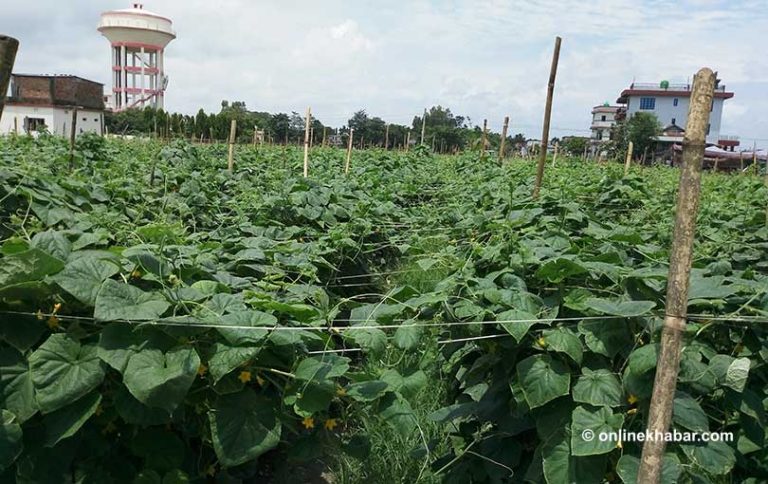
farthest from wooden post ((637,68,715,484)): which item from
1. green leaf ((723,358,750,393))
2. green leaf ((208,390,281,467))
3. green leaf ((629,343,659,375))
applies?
green leaf ((208,390,281,467))

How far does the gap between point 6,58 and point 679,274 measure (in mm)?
2139

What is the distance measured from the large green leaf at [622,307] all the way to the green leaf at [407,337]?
23.1 inches

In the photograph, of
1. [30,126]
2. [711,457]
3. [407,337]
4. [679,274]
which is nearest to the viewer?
[679,274]

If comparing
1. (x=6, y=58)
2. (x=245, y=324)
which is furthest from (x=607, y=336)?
(x=6, y=58)

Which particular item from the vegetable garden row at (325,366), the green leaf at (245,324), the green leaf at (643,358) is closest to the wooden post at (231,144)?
the vegetable garden row at (325,366)

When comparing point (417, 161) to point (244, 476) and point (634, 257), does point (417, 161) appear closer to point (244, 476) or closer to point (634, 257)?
point (634, 257)

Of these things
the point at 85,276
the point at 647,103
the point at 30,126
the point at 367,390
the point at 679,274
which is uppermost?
the point at 647,103

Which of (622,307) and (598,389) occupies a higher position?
(622,307)

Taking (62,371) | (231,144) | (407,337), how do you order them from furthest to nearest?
(231,144) < (407,337) < (62,371)

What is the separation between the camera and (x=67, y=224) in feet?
10.3

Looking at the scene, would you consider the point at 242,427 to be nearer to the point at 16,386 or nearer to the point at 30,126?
the point at 16,386

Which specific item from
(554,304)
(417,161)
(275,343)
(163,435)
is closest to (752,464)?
(554,304)

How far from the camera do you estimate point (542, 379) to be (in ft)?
6.92

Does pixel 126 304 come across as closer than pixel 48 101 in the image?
Yes
